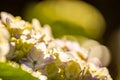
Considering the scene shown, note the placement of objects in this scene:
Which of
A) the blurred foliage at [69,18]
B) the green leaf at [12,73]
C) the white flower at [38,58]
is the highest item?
the blurred foliage at [69,18]

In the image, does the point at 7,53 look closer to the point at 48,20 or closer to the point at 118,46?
the point at 48,20

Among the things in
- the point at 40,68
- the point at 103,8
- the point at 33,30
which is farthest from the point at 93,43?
the point at 103,8

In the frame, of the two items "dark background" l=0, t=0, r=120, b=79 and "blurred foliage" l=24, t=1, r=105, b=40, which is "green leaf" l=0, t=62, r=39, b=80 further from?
"dark background" l=0, t=0, r=120, b=79

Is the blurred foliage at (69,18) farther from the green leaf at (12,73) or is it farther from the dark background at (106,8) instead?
the green leaf at (12,73)

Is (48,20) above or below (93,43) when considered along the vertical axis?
above

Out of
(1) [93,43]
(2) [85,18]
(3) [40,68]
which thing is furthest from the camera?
(2) [85,18]

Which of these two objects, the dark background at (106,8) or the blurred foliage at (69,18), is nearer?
the blurred foliage at (69,18)

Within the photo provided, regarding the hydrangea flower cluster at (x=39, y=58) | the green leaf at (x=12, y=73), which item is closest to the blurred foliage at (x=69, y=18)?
the hydrangea flower cluster at (x=39, y=58)

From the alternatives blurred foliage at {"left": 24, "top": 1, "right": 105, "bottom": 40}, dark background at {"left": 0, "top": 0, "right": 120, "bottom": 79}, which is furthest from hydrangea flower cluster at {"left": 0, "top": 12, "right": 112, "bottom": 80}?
dark background at {"left": 0, "top": 0, "right": 120, "bottom": 79}

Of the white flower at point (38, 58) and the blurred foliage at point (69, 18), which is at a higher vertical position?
the blurred foliage at point (69, 18)
